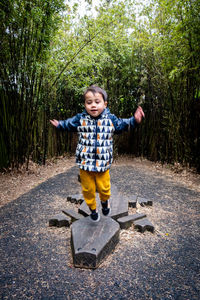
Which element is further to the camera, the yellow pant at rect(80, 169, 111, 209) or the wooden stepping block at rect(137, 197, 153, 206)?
the wooden stepping block at rect(137, 197, 153, 206)

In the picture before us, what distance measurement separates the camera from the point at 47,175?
407 cm

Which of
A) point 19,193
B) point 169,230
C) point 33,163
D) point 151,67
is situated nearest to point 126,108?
point 151,67

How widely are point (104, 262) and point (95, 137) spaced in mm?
974

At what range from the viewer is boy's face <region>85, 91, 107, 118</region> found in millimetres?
1724

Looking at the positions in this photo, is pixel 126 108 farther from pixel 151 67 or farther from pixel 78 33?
pixel 78 33

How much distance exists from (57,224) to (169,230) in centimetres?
112

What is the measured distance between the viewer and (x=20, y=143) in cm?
371

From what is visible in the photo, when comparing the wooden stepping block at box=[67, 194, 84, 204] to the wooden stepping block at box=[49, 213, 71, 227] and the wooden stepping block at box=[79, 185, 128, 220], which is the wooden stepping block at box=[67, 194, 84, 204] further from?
the wooden stepping block at box=[49, 213, 71, 227]

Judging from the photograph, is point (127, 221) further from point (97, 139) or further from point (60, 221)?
point (97, 139)

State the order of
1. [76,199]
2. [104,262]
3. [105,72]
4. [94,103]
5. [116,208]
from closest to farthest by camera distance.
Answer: [104,262], [94,103], [116,208], [76,199], [105,72]

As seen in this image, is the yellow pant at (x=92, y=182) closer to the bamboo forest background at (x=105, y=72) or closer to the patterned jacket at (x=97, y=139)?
the patterned jacket at (x=97, y=139)

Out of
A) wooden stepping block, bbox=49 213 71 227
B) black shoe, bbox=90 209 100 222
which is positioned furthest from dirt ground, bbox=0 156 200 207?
black shoe, bbox=90 209 100 222

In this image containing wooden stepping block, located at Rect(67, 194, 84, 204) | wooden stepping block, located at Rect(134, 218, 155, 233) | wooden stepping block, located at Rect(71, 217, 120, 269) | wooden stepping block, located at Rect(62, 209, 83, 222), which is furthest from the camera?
wooden stepping block, located at Rect(67, 194, 84, 204)

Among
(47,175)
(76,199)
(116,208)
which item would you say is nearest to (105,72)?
(47,175)
